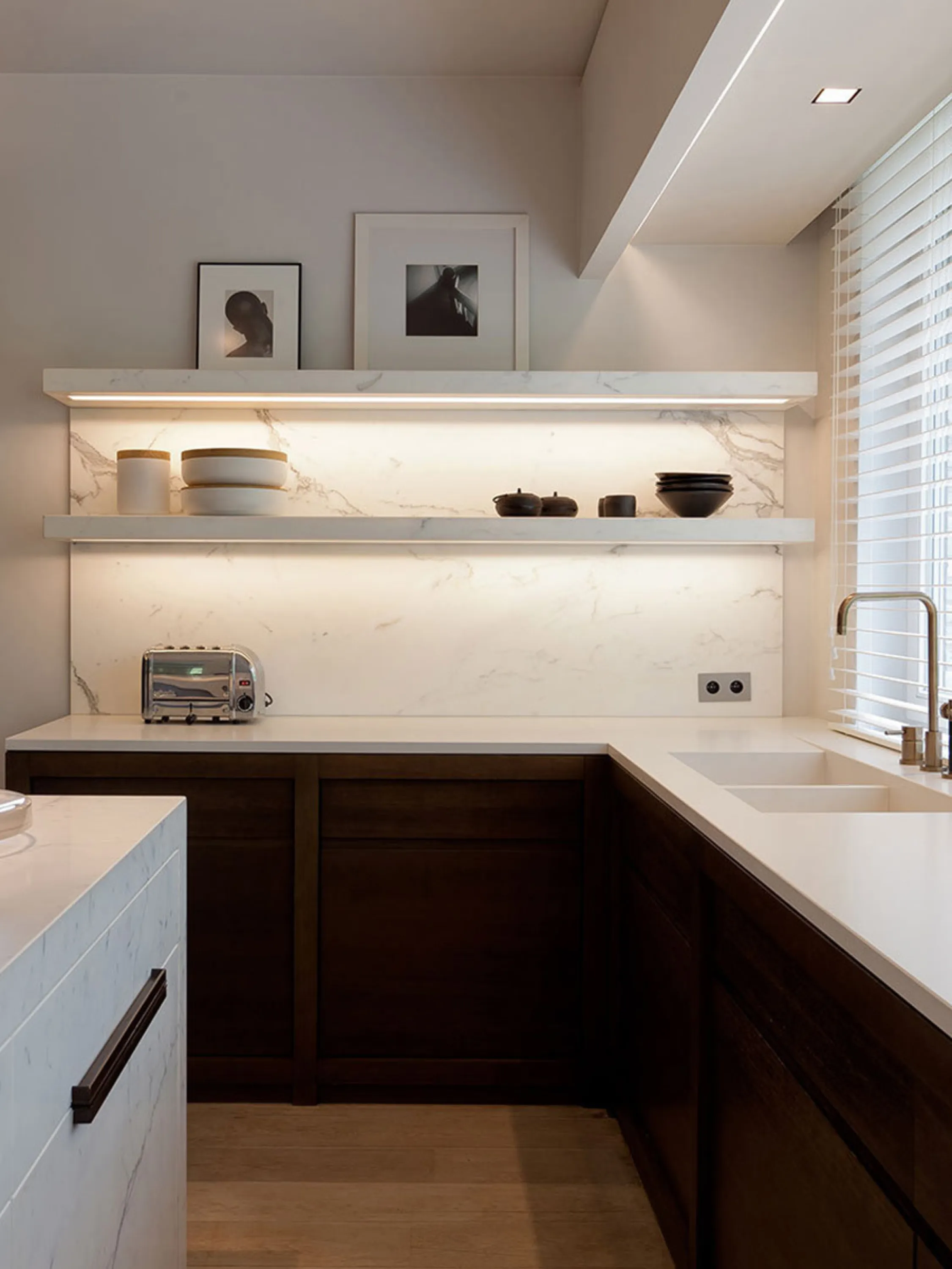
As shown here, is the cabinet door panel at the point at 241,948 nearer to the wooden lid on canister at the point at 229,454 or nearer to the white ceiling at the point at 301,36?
the wooden lid on canister at the point at 229,454

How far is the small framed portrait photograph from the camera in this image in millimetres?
3111

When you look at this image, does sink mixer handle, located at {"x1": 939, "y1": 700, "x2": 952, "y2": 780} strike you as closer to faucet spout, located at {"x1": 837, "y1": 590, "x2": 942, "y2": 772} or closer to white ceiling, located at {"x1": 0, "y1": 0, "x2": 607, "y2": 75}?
faucet spout, located at {"x1": 837, "y1": 590, "x2": 942, "y2": 772}

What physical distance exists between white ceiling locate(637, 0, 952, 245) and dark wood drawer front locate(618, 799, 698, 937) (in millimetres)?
1400

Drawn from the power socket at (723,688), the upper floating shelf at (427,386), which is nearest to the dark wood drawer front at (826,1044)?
the power socket at (723,688)

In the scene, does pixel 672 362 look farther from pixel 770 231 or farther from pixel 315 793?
pixel 315 793

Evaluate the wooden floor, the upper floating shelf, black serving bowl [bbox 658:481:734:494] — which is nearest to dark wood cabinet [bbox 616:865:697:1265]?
the wooden floor

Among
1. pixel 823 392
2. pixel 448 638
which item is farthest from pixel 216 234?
pixel 823 392

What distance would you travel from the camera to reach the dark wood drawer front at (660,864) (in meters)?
1.89

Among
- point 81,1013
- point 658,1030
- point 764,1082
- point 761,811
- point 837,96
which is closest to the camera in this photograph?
point 81,1013

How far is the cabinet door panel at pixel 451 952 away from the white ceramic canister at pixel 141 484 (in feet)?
3.59

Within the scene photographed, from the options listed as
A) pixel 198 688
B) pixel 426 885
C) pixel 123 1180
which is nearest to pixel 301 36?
pixel 198 688

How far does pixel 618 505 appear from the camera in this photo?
2895mm

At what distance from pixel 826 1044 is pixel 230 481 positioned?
218 centimetres

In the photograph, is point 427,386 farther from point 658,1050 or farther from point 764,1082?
point 764,1082
